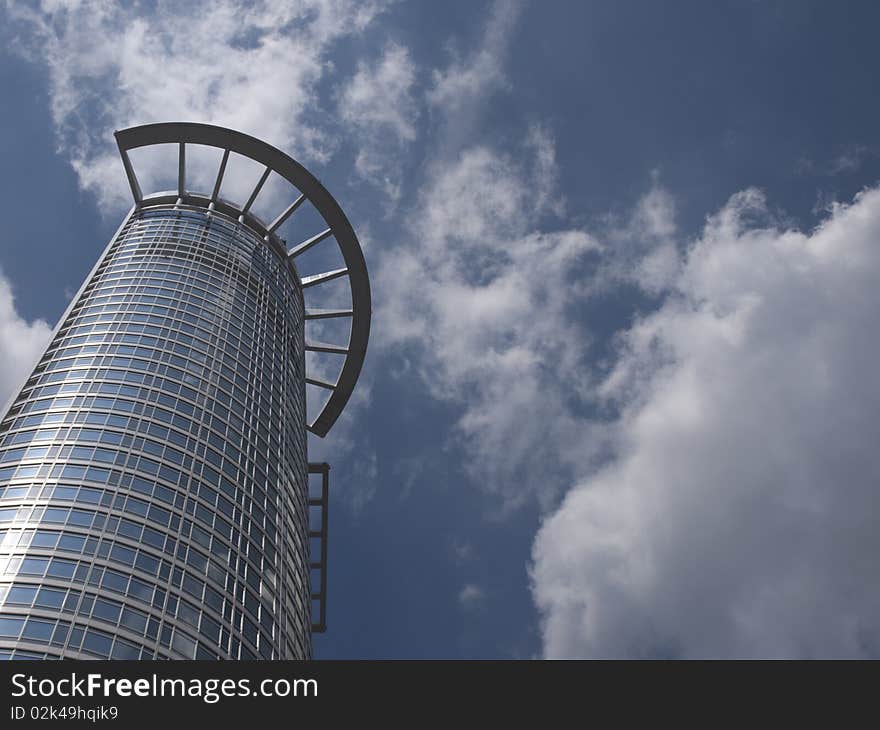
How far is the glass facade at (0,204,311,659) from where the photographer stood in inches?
1412

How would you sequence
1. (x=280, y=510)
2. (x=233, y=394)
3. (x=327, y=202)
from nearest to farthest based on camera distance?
1. (x=280, y=510)
2. (x=233, y=394)
3. (x=327, y=202)

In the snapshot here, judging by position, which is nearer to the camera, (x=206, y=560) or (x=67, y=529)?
(x=67, y=529)

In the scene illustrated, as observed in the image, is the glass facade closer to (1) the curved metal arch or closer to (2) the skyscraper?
(2) the skyscraper

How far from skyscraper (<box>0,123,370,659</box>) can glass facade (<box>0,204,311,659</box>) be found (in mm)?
103

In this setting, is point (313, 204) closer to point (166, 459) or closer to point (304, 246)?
point (304, 246)

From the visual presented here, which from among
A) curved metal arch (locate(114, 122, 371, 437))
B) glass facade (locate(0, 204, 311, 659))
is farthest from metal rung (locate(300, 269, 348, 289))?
glass facade (locate(0, 204, 311, 659))

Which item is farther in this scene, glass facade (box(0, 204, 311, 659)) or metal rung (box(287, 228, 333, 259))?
metal rung (box(287, 228, 333, 259))

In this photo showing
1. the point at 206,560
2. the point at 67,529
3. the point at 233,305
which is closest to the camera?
the point at 67,529

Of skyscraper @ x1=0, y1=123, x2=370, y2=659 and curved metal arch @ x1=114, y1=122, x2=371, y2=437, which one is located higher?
curved metal arch @ x1=114, y1=122, x2=371, y2=437

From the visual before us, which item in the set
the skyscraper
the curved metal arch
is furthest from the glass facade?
the curved metal arch

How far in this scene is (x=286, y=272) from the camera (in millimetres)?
86188

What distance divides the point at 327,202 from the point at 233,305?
67.1ft
